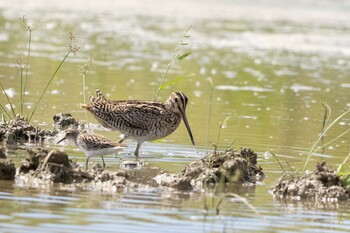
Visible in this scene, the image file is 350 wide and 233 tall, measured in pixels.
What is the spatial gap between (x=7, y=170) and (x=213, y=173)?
224 centimetres

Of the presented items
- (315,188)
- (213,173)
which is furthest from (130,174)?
(315,188)

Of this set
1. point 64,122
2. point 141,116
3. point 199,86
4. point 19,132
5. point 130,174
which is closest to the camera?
point 130,174

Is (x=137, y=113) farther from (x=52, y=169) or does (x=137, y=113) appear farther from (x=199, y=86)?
(x=199, y=86)

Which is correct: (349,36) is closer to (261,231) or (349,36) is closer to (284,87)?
(284,87)

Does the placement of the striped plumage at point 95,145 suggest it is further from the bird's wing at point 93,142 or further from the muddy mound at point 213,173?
the muddy mound at point 213,173

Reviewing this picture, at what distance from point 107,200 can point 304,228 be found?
6.40ft

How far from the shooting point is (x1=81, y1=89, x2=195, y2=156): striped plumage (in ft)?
43.7

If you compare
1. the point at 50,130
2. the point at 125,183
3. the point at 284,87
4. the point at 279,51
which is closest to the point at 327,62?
the point at 279,51

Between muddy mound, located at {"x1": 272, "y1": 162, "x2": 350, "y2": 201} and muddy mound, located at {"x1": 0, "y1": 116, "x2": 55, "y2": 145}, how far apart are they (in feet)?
12.7

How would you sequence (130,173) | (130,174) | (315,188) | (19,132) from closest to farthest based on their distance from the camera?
(315,188), (130,174), (130,173), (19,132)

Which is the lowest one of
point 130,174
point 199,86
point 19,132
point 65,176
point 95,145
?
point 65,176

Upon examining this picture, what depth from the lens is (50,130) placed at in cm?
1418

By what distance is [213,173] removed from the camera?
35.9ft

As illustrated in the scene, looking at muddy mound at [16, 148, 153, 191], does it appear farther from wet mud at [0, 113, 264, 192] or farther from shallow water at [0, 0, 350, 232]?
shallow water at [0, 0, 350, 232]
